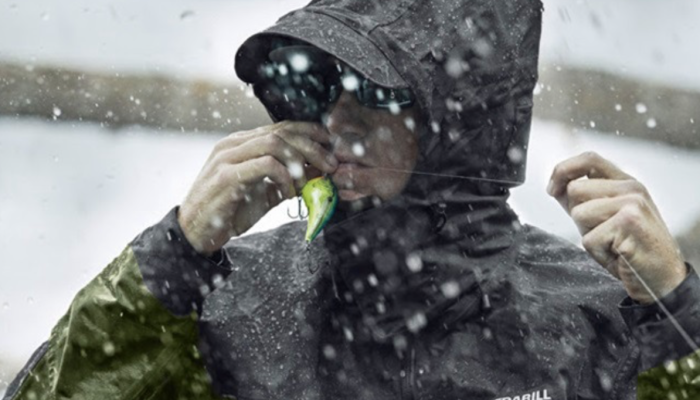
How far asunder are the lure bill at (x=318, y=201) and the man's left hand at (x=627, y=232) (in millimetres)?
512

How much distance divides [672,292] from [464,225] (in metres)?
0.55

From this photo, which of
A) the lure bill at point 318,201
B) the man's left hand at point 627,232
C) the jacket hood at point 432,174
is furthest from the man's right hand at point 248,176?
the man's left hand at point 627,232

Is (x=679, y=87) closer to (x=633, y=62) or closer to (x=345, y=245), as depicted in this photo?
(x=633, y=62)

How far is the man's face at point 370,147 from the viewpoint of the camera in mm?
3361

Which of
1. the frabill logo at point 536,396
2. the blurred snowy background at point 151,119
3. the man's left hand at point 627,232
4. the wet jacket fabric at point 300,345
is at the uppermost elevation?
the man's left hand at point 627,232

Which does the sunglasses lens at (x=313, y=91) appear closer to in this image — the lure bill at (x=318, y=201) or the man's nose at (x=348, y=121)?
the man's nose at (x=348, y=121)

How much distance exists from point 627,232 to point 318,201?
2.17ft

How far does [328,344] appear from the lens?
3.43 meters

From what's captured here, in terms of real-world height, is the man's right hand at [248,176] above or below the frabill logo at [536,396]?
above

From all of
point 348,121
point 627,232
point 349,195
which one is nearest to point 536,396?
point 627,232

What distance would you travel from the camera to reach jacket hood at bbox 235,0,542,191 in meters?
3.33

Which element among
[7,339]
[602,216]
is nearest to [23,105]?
[7,339]

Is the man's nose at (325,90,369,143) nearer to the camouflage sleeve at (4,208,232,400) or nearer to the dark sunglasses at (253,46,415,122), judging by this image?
the dark sunglasses at (253,46,415,122)

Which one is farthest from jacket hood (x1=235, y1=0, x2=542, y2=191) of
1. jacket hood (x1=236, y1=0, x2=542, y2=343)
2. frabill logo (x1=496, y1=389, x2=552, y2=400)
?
frabill logo (x1=496, y1=389, x2=552, y2=400)
